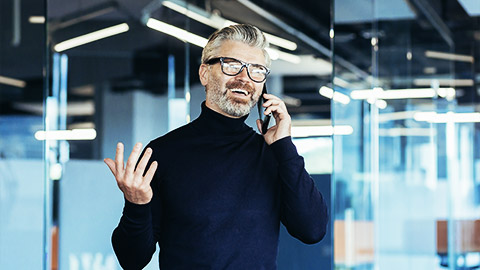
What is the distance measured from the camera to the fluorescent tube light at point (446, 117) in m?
5.09

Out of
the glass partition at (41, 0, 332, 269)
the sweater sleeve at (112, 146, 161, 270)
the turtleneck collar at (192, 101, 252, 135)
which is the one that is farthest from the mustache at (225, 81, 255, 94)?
the glass partition at (41, 0, 332, 269)

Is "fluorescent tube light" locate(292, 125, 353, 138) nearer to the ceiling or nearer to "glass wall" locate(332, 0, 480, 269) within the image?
the ceiling

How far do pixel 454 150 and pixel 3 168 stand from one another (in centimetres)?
317

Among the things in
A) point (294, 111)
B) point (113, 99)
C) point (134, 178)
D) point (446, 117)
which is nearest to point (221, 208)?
point (134, 178)

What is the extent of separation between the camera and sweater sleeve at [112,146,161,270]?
183 cm

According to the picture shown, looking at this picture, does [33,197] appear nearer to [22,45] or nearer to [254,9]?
[22,45]

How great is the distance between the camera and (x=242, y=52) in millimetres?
2051

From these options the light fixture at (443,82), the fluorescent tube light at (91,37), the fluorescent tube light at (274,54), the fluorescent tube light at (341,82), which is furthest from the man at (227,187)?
the fluorescent tube light at (341,82)

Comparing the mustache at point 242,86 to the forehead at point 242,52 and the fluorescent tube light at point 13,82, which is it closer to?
the forehead at point 242,52

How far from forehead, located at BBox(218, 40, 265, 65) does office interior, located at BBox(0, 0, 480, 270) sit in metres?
1.60

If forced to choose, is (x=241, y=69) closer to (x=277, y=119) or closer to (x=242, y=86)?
(x=242, y=86)

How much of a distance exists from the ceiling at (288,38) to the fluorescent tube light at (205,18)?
0.03 metres

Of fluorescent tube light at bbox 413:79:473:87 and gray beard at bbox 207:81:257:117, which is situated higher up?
fluorescent tube light at bbox 413:79:473:87

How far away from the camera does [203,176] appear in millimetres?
2016
